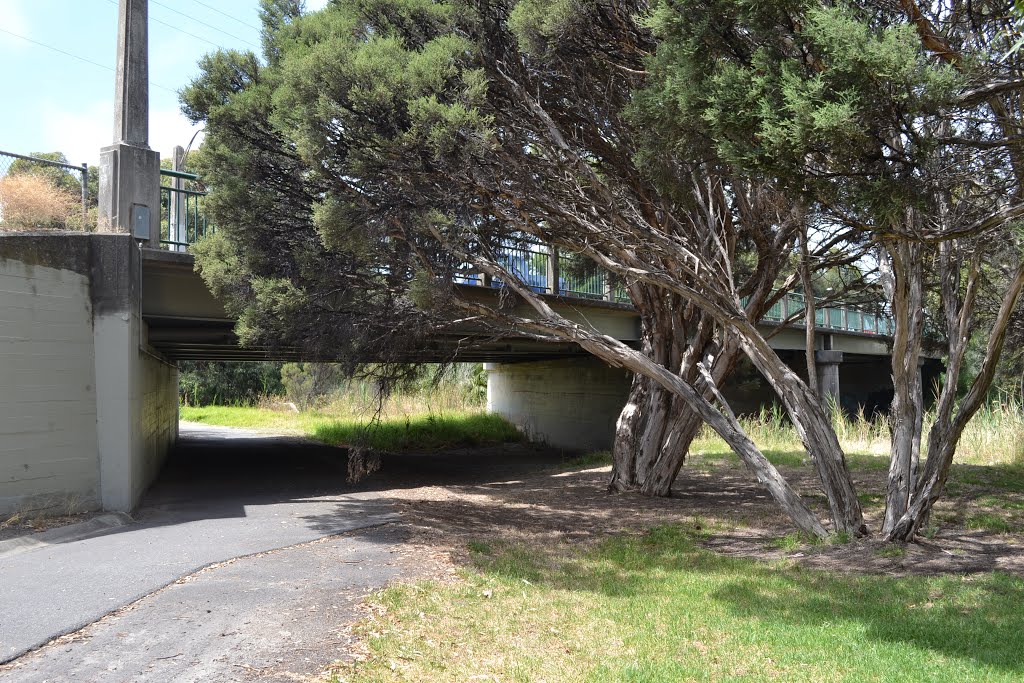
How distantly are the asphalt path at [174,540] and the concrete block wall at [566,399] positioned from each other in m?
8.59

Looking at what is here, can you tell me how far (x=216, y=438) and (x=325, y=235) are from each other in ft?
60.6

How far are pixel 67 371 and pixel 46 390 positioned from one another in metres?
0.31

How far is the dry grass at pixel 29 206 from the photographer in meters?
10.4

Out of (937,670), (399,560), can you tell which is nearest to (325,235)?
(399,560)

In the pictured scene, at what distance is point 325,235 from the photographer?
9055 millimetres

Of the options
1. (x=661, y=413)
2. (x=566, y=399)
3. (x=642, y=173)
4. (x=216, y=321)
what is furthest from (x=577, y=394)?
(x=642, y=173)

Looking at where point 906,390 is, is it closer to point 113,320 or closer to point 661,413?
point 661,413

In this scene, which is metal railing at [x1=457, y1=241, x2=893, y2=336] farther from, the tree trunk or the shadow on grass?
the shadow on grass

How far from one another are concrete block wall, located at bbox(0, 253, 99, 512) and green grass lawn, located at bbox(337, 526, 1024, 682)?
4910 millimetres

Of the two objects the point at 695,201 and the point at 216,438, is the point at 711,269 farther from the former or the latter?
the point at 216,438

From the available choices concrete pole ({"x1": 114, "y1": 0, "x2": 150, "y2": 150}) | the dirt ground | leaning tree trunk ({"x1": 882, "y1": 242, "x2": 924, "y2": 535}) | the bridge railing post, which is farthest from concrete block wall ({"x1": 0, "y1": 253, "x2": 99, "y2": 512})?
leaning tree trunk ({"x1": 882, "y1": 242, "x2": 924, "y2": 535})

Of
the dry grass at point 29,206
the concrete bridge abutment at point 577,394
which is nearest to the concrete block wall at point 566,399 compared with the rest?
the concrete bridge abutment at point 577,394

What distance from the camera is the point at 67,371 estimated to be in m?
9.35

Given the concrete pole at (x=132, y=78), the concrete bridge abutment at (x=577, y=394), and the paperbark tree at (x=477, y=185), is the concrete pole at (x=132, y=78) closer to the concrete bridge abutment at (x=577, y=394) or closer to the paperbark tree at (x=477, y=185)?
the paperbark tree at (x=477, y=185)
